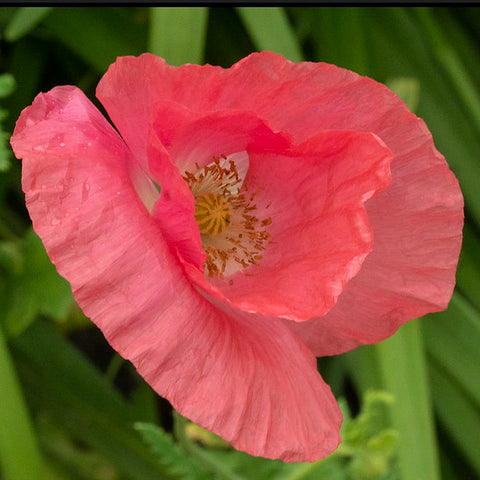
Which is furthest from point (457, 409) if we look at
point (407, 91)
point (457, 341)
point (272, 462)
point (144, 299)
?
point (144, 299)

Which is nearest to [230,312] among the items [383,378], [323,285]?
[323,285]

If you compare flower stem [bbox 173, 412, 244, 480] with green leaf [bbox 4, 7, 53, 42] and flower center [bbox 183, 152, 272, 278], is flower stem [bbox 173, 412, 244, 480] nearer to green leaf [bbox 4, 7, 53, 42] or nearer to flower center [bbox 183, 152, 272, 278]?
flower center [bbox 183, 152, 272, 278]

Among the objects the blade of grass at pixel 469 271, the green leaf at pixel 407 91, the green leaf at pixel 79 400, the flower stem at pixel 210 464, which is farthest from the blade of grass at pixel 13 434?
the blade of grass at pixel 469 271

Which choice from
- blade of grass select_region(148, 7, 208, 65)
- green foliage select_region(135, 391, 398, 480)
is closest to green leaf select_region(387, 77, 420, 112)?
blade of grass select_region(148, 7, 208, 65)

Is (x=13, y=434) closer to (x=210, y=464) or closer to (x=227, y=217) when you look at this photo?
(x=210, y=464)

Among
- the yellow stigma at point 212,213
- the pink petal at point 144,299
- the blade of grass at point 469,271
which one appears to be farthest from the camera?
the blade of grass at point 469,271

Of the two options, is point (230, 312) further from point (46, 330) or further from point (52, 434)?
point (52, 434)

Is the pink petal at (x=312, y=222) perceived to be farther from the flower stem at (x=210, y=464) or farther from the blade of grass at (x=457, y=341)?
the blade of grass at (x=457, y=341)
